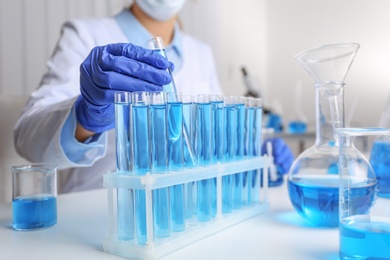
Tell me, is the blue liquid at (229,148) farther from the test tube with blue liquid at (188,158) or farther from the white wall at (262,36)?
the white wall at (262,36)

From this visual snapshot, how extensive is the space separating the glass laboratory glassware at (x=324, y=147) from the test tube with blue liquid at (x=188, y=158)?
7.7 inches

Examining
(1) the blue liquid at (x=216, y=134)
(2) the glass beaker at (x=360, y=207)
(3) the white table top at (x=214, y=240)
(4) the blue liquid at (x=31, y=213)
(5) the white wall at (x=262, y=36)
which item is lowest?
(3) the white table top at (x=214, y=240)

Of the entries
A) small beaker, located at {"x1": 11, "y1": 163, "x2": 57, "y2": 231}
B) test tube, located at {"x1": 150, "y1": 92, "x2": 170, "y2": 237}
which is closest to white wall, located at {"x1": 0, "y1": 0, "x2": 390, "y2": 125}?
test tube, located at {"x1": 150, "y1": 92, "x2": 170, "y2": 237}

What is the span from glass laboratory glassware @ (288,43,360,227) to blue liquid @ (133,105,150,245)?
0.29 meters

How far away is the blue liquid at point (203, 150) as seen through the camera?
2.29 ft

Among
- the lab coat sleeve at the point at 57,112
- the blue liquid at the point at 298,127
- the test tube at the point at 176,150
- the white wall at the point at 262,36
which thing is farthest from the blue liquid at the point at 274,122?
the test tube at the point at 176,150

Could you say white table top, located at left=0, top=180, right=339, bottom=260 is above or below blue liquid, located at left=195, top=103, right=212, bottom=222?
below

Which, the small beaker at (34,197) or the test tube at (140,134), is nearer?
the test tube at (140,134)

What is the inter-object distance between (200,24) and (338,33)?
194cm

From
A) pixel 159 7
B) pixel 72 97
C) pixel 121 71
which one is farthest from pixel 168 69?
pixel 159 7

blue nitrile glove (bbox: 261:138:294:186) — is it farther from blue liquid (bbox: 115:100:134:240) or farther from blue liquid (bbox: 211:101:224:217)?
blue liquid (bbox: 115:100:134:240)

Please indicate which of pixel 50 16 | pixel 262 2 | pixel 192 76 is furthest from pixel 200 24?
pixel 192 76

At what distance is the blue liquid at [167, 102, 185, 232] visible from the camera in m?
0.64

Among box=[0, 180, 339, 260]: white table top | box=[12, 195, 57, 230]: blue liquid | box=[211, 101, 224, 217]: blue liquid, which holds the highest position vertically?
box=[211, 101, 224, 217]: blue liquid
